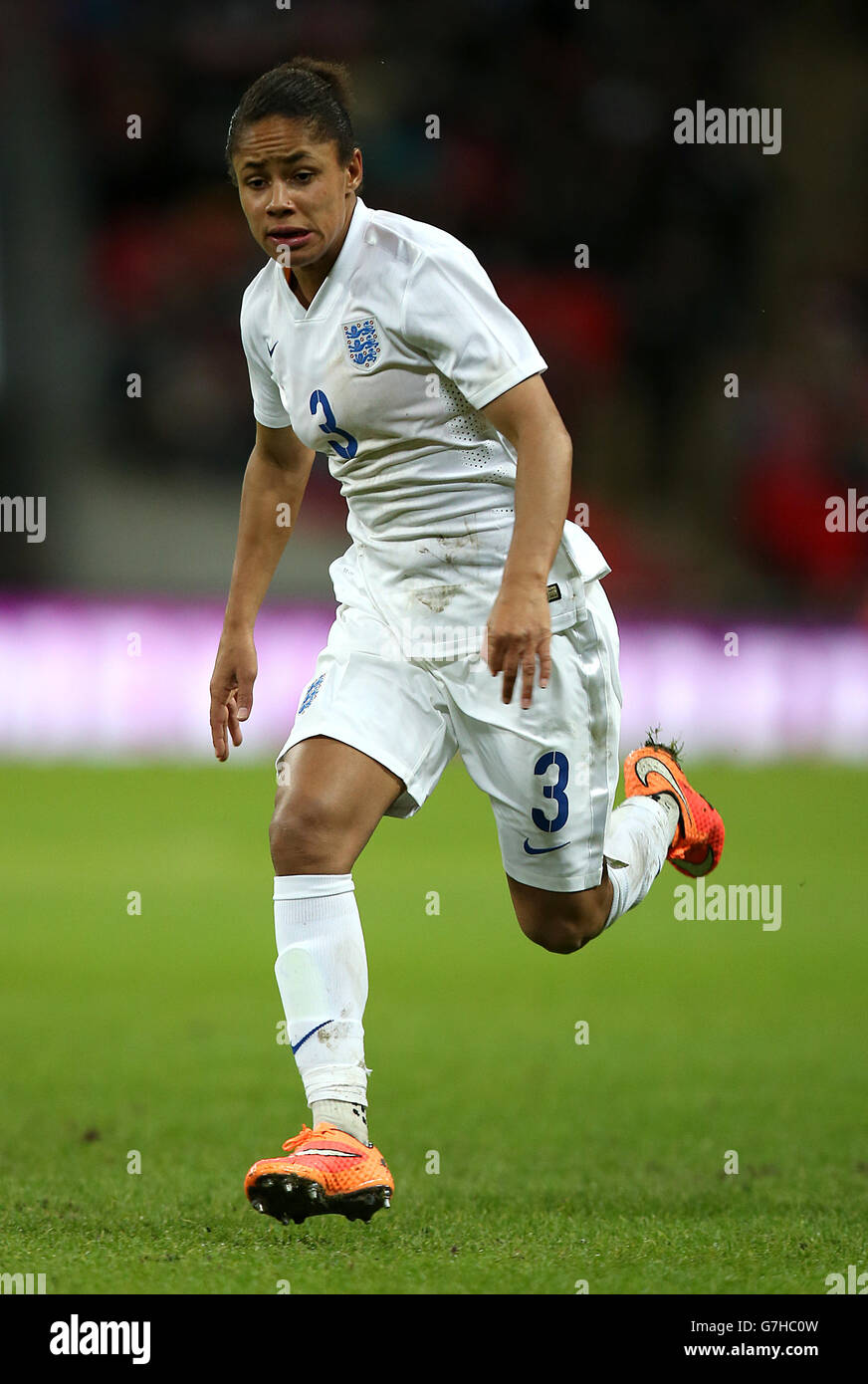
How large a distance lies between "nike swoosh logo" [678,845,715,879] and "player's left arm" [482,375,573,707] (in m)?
1.70

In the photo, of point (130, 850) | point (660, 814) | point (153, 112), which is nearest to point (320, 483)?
point (153, 112)

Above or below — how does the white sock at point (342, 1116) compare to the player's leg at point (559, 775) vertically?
below

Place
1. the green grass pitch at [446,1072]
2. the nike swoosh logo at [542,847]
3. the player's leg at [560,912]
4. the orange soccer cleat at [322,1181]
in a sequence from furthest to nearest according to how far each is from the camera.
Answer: the player's leg at [560,912] → the nike swoosh logo at [542,847] → the green grass pitch at [446,1072] → the orange soccer cleat at [322,1181]

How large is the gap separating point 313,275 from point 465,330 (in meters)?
0.39

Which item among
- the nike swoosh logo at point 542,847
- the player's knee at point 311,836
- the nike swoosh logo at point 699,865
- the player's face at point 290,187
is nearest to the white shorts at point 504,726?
the nike swoosh logo at point 542,847

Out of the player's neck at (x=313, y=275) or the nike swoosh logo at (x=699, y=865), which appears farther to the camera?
the nike swoosh logo at (x=699, y=865)

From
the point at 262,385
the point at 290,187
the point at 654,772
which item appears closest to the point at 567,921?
the point at 654,772

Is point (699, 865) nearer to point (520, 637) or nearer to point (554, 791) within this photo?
point (554, 791)

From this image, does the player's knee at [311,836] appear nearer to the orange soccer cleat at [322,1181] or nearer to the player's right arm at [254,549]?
the orange soccer cleat at [322,1181]

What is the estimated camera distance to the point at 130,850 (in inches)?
367

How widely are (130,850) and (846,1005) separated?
4214mm

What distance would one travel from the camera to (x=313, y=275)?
3600mm

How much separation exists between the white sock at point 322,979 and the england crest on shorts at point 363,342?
38.8 inches

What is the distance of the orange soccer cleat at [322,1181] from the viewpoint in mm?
3170
